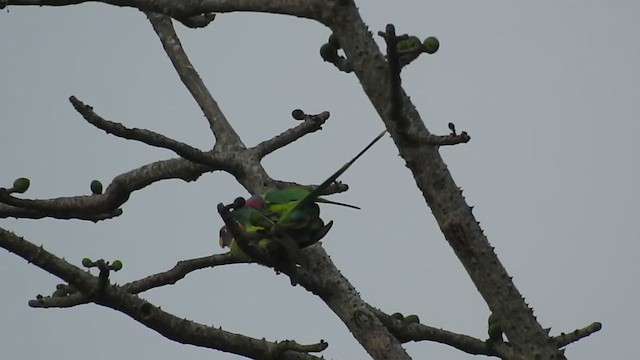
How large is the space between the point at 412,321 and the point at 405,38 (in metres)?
1.81

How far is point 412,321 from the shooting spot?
5.02 metres

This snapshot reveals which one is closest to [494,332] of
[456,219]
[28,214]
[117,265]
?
[456,219]

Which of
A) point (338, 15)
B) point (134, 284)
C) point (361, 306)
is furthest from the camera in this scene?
point (134, 284)

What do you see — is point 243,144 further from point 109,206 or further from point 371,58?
point 371,58

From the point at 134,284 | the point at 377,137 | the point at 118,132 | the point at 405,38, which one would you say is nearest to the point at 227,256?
the point at 134,284

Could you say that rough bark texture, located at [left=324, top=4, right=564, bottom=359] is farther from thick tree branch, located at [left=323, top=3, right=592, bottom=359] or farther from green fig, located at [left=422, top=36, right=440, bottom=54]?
green fig, located at [left=422, top=36, right=440, bottom=54]

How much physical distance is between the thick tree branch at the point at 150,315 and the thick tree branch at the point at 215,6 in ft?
3.41

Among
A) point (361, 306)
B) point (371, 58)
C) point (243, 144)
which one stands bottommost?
point (361, 306)

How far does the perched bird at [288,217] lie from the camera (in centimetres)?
438

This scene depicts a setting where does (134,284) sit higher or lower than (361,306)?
higher

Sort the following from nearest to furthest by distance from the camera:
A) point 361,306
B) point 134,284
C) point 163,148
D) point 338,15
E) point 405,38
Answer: point 405,38 < point 338,15 < point 361,306 < point 163,148 < point 134,284

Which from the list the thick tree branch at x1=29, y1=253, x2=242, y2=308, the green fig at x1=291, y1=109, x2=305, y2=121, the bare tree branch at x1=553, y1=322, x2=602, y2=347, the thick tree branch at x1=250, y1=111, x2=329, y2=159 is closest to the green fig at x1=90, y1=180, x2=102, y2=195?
the thick tree branch at x1=29, y1=253, x2=242, y2=308

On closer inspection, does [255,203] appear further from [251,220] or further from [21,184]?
[21,184]

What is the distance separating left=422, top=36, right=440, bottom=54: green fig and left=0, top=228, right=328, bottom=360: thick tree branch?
129 centimetres
